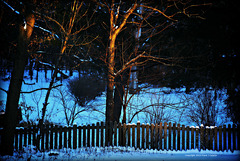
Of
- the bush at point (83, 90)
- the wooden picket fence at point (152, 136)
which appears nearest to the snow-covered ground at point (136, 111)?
the bush at point (83, 90)

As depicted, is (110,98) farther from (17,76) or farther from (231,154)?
(231,154)

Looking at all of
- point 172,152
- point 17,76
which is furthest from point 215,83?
point 17,76

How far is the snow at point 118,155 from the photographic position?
6.72 metres

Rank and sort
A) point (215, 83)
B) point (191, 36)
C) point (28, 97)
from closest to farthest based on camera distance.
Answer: point (215, 83), point (191, 36), point (28, 97)

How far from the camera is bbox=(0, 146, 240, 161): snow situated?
6.72m

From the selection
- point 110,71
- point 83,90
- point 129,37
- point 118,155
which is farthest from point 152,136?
point 83,90

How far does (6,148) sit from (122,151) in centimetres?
403

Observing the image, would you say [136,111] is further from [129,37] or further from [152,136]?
[129,37]

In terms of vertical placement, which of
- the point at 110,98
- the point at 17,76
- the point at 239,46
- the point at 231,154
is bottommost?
the point at 231,154

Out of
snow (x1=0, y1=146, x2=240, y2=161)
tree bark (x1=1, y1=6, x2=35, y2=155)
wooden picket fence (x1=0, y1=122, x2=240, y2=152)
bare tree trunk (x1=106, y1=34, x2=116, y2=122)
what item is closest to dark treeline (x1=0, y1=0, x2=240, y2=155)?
bare tree trunk (x1=106, y1=34, x2=116, y2=122)

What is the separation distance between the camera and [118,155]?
700cm

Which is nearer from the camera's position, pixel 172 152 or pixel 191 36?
pixel 172 152

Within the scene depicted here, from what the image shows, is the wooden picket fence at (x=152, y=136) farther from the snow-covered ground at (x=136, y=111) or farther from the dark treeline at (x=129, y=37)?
the snow-covered ground at (x=136, y=111)

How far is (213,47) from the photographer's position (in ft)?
36.2
